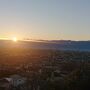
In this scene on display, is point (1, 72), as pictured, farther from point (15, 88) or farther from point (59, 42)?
point (59, 42)

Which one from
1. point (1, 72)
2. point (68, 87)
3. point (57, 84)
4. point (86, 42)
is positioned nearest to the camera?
point (68, 87)

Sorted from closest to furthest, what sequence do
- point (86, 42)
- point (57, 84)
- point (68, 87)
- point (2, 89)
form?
point (68, 87) → point (57, 84) → point (2, 89) → point (86, 42)

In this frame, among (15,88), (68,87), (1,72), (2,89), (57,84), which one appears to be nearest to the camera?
(68,87)

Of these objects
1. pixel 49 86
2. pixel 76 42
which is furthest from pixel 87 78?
pixel 76 42

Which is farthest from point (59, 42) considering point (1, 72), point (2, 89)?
point (2, 89)

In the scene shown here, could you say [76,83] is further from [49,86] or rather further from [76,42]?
[76,42]

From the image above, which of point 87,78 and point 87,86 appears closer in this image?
point 87,86

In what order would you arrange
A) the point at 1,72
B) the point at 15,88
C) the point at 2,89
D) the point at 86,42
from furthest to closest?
the point at 86,42 < the point at 1,72 < the point at 2,89 < the point at 15,88

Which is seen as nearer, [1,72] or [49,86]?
[49,86]
